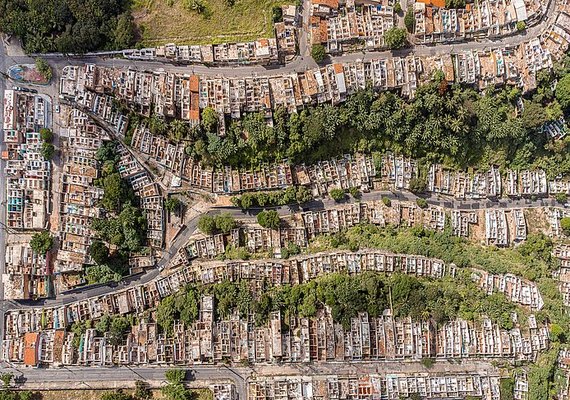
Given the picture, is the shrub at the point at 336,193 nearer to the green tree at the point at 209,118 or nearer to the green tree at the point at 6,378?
the green tree at the point at 209,118

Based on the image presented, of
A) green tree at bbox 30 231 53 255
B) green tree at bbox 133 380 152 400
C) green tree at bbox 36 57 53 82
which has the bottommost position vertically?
green tree at bbox 133 380 152 400

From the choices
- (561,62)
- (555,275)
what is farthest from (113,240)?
(561,62)

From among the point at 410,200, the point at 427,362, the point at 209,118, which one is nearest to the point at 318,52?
the point at 209,118

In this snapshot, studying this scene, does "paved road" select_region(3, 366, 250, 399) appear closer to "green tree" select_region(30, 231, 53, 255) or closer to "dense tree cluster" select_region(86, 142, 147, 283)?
"dense tree cluster" select_region(86, 142, 147, 283)

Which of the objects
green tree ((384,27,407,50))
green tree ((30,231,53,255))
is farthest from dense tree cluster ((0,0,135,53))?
green tree ((384,27,407,50))

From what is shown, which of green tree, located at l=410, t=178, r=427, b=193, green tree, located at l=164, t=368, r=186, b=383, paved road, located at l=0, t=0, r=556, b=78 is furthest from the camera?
green tree, located at l=410, t=178, r=427, b=193

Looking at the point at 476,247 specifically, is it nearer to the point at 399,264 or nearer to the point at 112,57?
the point at 399,264

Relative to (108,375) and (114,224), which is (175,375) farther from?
(114,224)
